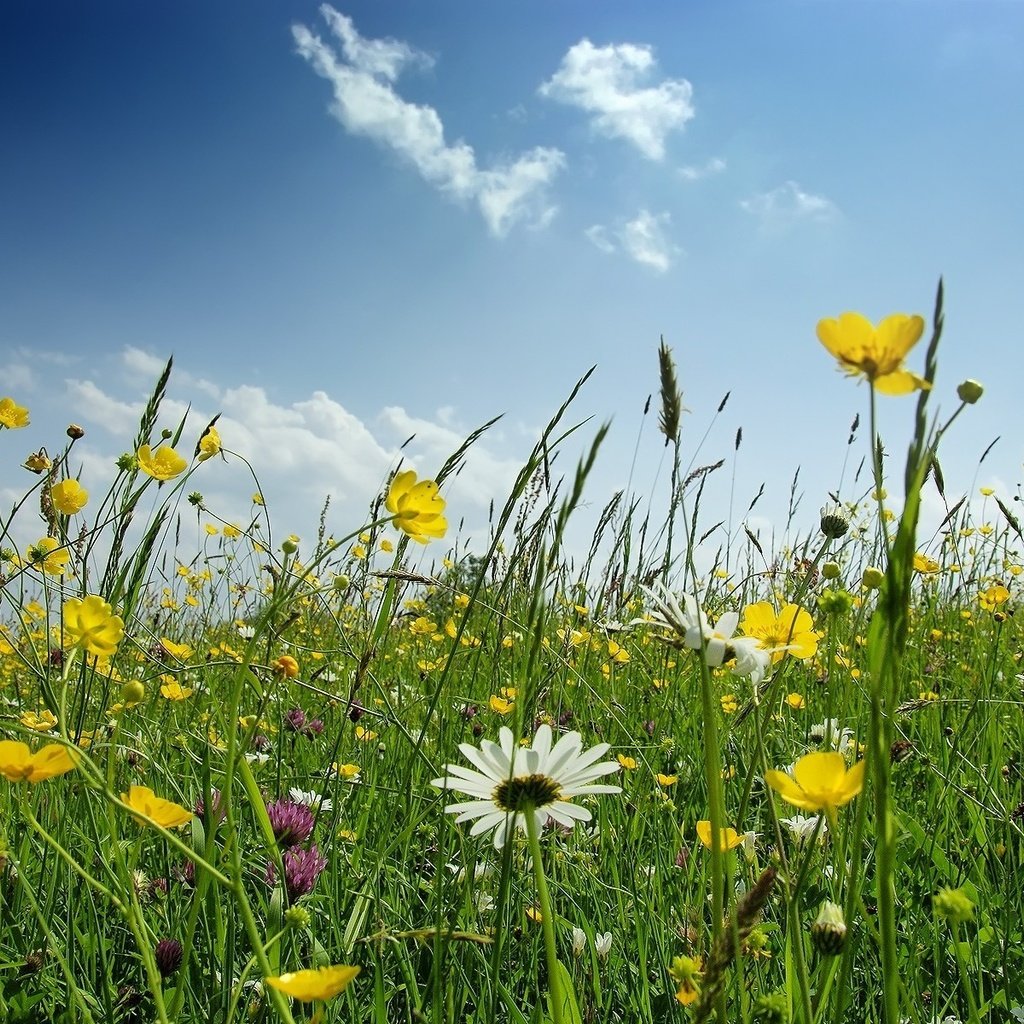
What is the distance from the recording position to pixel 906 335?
507 millimetres

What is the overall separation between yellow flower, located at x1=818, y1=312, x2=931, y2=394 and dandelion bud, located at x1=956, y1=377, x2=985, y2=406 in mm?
117

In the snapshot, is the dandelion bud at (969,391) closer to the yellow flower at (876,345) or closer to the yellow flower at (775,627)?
the yellow flower at (876,345)

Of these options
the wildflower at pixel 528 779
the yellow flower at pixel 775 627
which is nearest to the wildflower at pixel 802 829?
the yellow flower at pixel 775 627

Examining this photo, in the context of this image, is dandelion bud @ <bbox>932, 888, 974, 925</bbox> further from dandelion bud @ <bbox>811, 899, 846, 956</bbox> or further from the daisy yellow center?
the daisy yellow center

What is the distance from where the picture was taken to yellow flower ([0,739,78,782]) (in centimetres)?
65

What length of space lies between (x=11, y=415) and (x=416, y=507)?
1221 millimetres

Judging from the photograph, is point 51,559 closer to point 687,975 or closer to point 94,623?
point 94,623

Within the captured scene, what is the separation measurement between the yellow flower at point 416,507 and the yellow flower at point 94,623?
300 mm

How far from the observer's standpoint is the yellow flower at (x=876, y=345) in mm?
505

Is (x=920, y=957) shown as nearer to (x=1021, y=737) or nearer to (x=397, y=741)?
(x=1021, y=737)

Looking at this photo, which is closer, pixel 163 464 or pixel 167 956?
pixel 167 956

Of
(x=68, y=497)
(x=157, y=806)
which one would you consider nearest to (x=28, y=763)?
(x=157, y=806)

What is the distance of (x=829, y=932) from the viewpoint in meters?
0.74

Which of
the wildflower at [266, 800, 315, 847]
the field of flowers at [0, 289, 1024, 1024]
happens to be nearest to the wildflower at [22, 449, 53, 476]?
the field of flowers at [0, 289, 1024, 1024]
